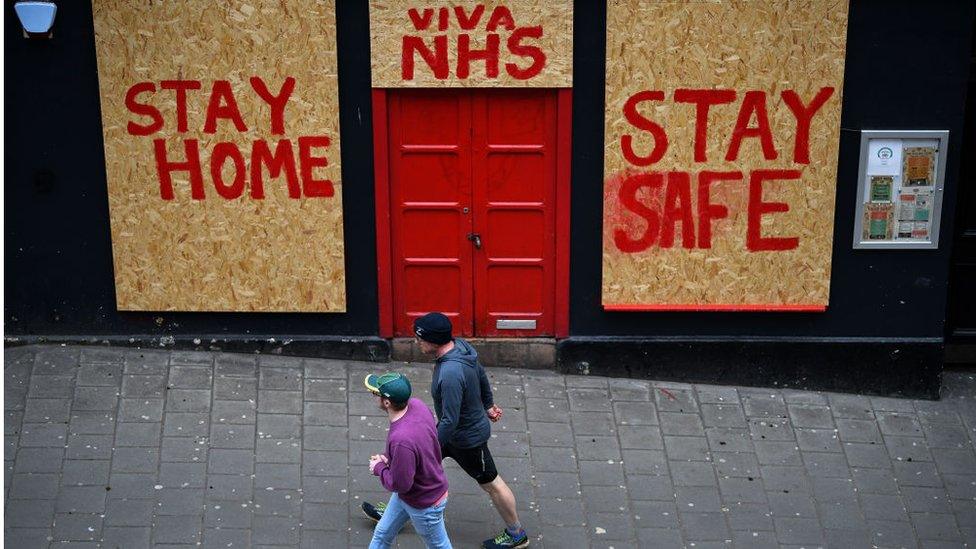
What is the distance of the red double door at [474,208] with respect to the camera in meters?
8.19

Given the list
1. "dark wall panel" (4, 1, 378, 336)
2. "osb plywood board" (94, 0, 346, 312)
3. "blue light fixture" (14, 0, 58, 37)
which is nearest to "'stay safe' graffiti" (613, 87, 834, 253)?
"dark wall panel" (4, 1, 378, 336)

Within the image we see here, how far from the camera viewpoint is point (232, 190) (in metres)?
8.20

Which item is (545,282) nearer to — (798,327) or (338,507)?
(798,327)

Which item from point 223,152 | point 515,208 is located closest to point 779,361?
point 515,208

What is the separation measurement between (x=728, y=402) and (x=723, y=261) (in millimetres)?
1145

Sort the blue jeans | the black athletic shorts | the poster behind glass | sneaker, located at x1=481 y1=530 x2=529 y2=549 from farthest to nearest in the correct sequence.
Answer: the poster behind glass, sneaker, located at x1=481 y1=530 x2=529 y2=549, the black athletic shorts, the blue jeans

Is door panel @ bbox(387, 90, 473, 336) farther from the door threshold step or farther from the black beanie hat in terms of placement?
the black beanie hat

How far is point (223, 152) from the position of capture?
8133mm

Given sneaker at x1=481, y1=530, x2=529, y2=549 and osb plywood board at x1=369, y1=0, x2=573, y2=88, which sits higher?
osb plywood board at x1=369, y1=0, x2=573, y2=88

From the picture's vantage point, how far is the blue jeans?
552cm

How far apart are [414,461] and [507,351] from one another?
3384 mm

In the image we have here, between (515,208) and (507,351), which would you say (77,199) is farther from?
(507,351)

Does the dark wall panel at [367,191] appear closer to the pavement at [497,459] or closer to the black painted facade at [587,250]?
the black painted facade at [587,250]

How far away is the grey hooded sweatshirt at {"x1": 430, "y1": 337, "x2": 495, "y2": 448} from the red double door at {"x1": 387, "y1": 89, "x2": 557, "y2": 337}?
2450 millimetres
